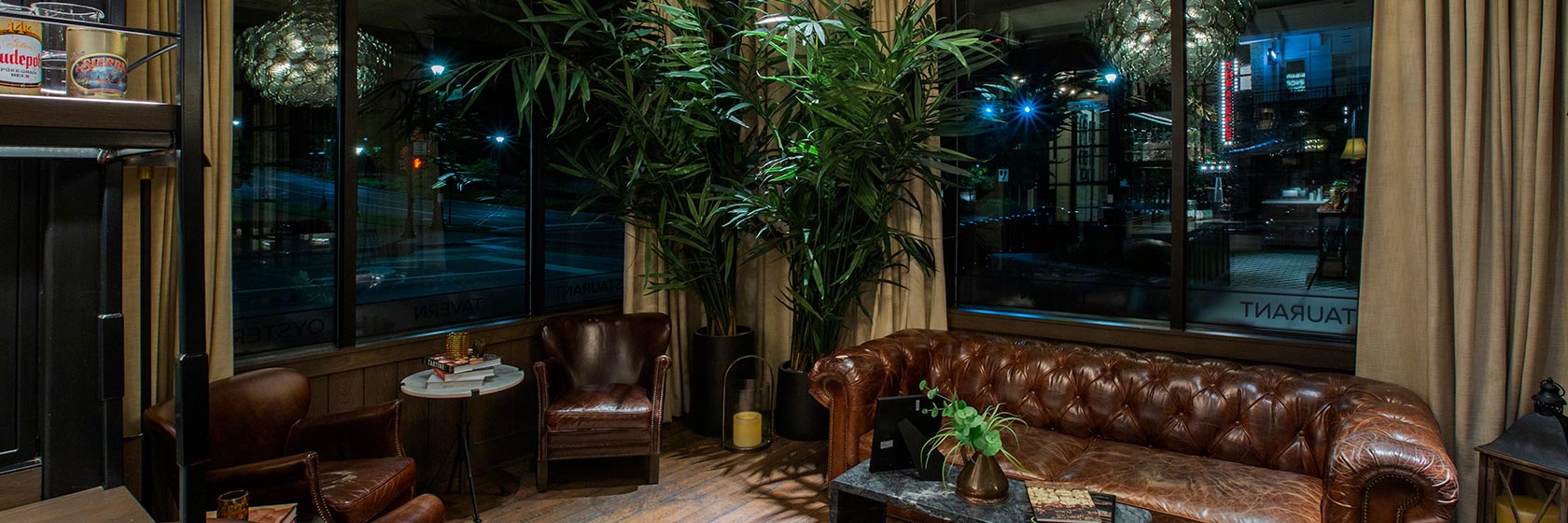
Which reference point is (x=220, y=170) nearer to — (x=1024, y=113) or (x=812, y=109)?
(x=812, y=109)

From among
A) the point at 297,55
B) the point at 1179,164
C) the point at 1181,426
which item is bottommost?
the point at 1181,426

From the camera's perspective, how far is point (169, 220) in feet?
9.05

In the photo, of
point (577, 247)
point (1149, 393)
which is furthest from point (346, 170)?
point (1149, 393)

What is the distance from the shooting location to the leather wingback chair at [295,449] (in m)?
2.51

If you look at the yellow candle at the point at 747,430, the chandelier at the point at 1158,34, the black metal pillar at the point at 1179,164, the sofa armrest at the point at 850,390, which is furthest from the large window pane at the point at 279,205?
the black metal pillar at the point at 1179,164

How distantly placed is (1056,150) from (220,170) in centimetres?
328

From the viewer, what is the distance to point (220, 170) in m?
2.89

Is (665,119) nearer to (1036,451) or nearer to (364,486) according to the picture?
(364,486)

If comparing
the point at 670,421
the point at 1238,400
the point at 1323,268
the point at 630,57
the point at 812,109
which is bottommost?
the point at 670,421

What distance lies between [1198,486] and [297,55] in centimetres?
348

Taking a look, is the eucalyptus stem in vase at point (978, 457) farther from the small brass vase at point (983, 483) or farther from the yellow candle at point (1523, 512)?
the yellow candle at point (1523, 512)

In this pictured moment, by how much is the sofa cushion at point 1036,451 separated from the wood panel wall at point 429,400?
175 centimetres

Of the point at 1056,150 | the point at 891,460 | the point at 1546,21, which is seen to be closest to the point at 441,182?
the point at 891,460

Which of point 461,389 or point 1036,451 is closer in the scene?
point 1036,451
